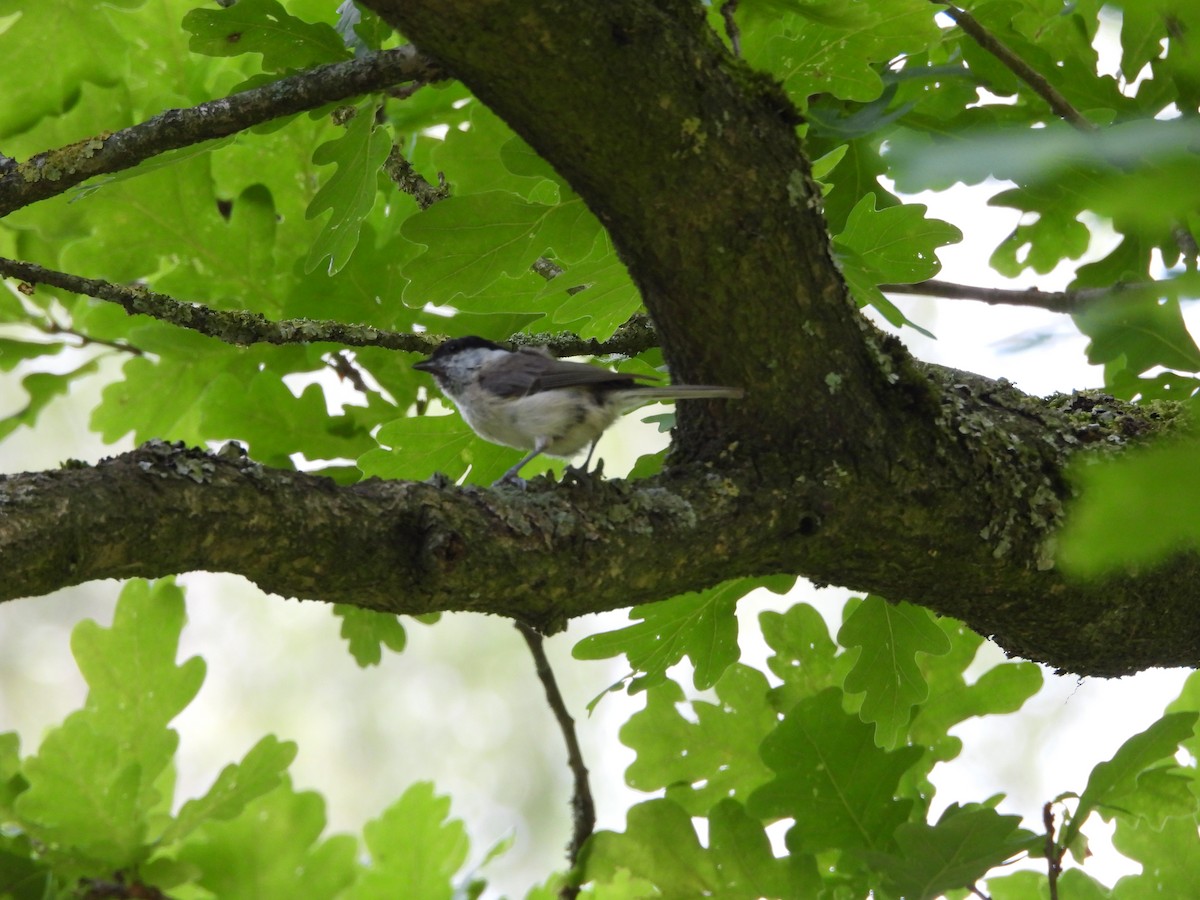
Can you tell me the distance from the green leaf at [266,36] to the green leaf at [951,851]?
2476 mm

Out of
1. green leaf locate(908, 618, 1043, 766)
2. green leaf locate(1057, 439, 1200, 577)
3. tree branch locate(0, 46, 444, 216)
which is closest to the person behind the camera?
green leaf locate(1057, 439, 1200, 577)

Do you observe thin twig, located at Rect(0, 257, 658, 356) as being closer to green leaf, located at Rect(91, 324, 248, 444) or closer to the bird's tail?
green leaf, located at Rect(91, 324, 248, 444)

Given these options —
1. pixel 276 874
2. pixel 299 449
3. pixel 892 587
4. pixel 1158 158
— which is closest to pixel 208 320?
pixel 299 449

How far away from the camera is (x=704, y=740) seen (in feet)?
11.7

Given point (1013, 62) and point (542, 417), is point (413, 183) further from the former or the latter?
→ point (1013, 62)

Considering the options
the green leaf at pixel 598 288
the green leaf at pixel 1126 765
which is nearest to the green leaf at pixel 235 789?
the green leaf at pixel 598 288

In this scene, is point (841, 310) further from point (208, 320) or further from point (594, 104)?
point (208, 320)

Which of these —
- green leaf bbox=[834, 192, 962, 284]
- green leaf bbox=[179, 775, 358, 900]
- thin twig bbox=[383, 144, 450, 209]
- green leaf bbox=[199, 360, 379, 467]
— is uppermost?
thin twig bbox=[383, 144, 450, 209]

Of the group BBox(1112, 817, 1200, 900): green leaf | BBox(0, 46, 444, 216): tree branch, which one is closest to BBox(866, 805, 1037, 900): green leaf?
BBox(1112, 817, 1200, 900): green leaf

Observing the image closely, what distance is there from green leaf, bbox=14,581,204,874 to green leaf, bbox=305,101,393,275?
1169mm

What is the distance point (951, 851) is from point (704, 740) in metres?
1.01

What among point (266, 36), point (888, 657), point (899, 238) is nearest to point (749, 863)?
point (888, 657)

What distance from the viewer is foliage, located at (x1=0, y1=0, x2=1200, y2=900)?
2.84 m

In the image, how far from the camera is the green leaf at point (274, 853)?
317cm
